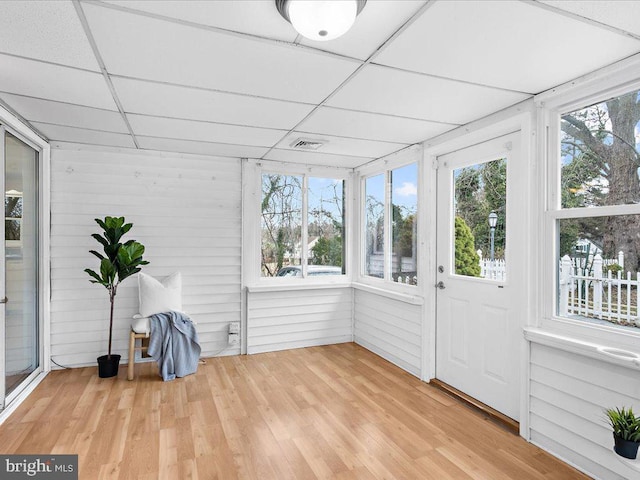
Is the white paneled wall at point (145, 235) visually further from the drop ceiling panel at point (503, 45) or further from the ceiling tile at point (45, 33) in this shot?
the drop ceiling panel at point (503, 45)

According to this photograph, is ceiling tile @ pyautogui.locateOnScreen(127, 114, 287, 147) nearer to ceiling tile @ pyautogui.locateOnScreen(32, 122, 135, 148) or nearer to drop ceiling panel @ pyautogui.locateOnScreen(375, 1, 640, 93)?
ceiling tile @ pyautogui.locateOnScreen(32, 122, 135, 148)

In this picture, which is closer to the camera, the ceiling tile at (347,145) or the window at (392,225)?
the ceiling tile at (347,145)

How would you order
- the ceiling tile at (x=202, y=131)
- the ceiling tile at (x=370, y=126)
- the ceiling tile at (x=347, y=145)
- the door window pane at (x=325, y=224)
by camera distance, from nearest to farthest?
the ceiling tile at (x=370, y=126) < the ceiling tile at (x=202, y=131) < the ceiling tile at (x=347, y=145) < the door window pane at (x=325, y=224)

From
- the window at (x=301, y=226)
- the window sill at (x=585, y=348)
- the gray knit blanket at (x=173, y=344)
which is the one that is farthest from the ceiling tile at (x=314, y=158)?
the window sill at (x=585, y=348)

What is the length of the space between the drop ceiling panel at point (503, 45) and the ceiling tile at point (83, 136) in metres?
2.84

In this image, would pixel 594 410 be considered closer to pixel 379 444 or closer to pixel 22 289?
pixel 379 444

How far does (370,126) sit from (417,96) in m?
0.72

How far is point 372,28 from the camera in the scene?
5.71ft

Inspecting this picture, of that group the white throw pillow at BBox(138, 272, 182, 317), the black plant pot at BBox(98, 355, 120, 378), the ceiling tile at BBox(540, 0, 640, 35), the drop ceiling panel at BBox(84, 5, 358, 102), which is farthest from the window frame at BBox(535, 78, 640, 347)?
the black plant pot at BBox(98, 355, 120, 378)

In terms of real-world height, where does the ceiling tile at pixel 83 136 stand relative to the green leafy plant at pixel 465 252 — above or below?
above

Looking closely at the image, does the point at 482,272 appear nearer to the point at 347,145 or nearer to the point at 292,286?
the point at 347,145

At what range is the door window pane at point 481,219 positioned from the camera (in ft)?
9.93

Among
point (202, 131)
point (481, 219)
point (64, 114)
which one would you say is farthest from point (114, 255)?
point (481, 219)

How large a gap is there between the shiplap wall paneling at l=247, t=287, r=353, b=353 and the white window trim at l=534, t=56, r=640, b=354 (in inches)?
110
